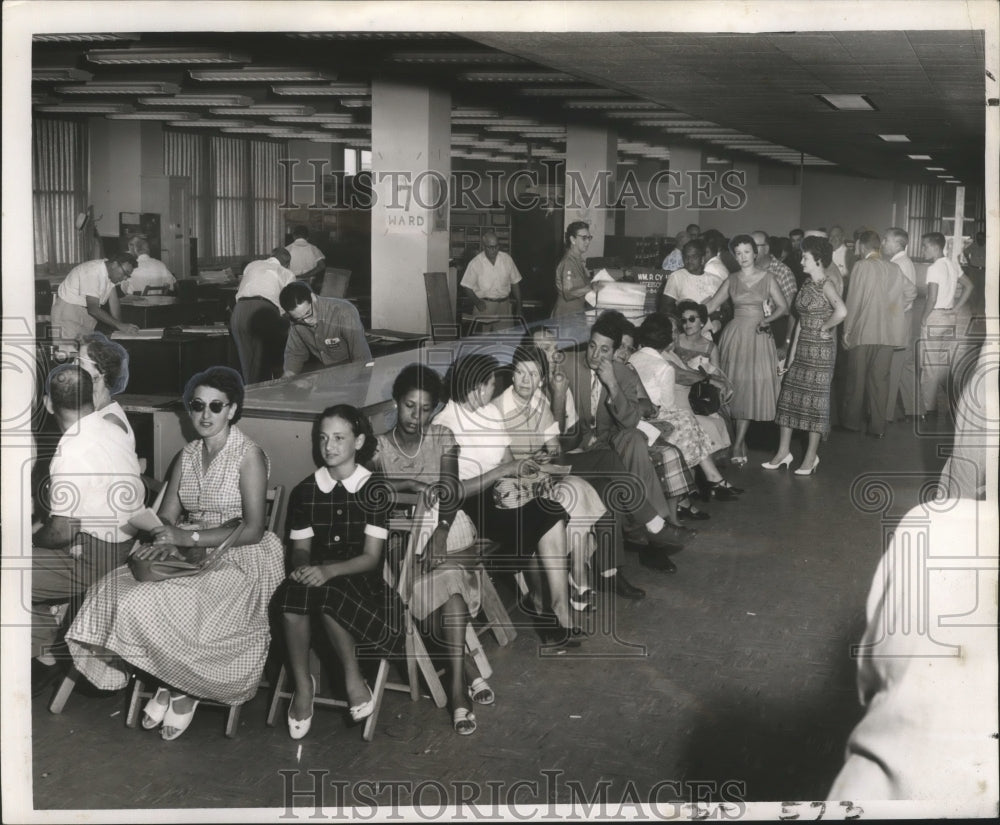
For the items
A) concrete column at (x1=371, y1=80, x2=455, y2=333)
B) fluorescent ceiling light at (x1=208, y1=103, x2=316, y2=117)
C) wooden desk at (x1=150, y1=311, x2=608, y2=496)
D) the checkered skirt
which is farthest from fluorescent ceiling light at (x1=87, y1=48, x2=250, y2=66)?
the checkered skirt

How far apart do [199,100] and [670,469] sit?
28.2ft

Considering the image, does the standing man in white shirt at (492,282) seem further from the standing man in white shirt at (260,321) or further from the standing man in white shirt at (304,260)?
the standing man in white shirt at (260,321)

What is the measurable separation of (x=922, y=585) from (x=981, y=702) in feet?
1.43

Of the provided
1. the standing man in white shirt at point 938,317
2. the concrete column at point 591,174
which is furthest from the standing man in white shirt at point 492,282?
the standing man in white shirt at point 938,317

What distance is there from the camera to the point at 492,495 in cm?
481

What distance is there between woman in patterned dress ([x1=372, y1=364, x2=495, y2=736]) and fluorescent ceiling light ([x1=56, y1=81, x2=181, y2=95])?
768 centimetres

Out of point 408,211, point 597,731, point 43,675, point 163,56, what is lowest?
point 597,731

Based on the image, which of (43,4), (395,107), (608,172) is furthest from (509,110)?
(43,4)

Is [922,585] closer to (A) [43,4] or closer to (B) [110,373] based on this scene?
(B) [110,373]

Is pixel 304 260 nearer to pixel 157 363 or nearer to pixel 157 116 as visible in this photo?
pixel 157 116

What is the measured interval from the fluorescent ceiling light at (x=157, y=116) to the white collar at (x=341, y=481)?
446 inches

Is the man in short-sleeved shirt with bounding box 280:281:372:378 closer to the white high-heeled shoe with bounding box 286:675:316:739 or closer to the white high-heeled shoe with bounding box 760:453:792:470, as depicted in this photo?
the white high-heeled shoe with bounding box 286:675:316:739

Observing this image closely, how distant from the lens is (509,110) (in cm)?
1296

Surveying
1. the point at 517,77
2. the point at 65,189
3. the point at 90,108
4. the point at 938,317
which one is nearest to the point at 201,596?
the point at 938,317
